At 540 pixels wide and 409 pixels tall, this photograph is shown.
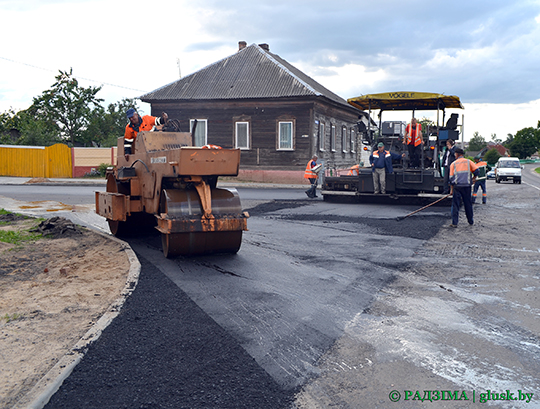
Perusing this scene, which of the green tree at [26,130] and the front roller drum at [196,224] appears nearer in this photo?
the front roller drum at [196,224]

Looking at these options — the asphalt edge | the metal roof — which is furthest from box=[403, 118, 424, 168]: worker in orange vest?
the asphalt edge

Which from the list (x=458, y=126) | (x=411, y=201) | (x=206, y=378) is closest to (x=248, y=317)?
(x=206, y=378)

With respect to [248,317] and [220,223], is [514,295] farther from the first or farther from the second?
[220,223]

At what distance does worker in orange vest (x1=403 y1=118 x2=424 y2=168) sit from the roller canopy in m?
0.65

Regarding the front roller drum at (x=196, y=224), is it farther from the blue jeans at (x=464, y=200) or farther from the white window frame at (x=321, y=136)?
the white window frame at (x=321, y=136)

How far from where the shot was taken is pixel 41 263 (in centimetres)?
711

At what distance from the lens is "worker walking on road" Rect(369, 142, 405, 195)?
49.5ft

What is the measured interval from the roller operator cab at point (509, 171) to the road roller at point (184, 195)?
29578 mm

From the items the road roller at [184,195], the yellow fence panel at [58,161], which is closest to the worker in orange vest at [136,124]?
the road roller at [184,195]

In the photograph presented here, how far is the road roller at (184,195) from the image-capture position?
678 cm

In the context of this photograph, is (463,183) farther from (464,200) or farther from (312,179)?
(312,179)

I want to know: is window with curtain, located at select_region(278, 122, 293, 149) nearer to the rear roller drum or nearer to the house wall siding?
the house wall siding

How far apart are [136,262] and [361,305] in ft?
10.6

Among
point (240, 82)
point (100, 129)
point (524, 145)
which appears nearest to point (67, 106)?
point (100, 129)
